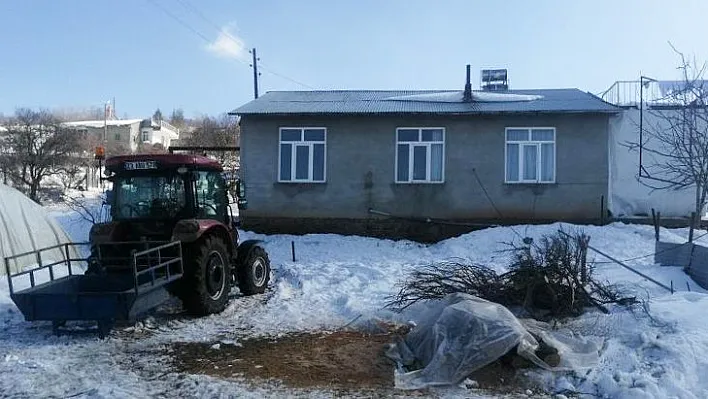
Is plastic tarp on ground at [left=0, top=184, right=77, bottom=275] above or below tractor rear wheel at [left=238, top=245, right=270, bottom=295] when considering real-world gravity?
above

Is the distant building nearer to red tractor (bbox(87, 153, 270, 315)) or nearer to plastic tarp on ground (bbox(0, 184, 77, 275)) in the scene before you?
plastic tarp on ground (bbox(0, 184, 77, 275))

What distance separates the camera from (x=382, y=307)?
9094mm

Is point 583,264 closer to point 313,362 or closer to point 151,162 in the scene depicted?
point 313,362

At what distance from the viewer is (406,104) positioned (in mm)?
18922

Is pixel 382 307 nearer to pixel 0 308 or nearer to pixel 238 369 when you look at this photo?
pixel 238 369

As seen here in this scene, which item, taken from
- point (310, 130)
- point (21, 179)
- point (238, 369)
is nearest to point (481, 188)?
point (310, 130)

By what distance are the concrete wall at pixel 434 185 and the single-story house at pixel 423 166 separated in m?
0.03

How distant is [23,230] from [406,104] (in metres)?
11.2

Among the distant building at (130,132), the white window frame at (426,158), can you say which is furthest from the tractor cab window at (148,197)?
the distant building at (130,132)

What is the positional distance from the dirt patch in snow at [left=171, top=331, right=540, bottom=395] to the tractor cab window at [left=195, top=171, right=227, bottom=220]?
2773 millimetres

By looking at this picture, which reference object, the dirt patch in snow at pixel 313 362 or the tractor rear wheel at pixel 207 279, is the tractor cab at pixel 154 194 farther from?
the dirt patch in snow at pixel 313 362

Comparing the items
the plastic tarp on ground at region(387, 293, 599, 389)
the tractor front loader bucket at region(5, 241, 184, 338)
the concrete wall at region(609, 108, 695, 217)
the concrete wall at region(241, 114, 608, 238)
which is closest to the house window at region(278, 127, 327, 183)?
the concrete wall at region(241, 114, 608, 238)

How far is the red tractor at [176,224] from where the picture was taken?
8414 mm

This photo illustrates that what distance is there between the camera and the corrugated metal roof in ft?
57.5
